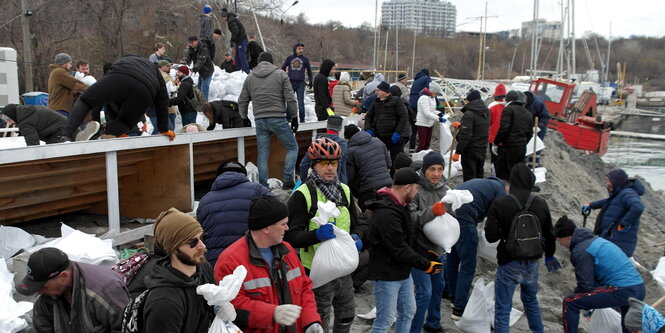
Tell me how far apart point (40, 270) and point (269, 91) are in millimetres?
4488

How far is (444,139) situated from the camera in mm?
10305

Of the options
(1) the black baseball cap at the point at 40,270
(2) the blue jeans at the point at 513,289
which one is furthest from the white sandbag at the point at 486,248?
(1) the black baseball cap at the point at 40,270

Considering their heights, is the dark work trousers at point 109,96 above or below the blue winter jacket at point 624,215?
above

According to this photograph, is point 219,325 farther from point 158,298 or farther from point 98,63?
point 98,63

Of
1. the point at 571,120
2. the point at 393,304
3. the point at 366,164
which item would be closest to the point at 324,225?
the point at 393,304

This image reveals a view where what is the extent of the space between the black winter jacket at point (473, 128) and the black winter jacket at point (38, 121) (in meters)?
5.44

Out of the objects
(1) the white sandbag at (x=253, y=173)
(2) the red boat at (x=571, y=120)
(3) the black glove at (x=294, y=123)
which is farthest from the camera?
(2) the red boat at (x=571, y=120)

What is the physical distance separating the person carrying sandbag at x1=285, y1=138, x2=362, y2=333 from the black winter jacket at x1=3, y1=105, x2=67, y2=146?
3487mm

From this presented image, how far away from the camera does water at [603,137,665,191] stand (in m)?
31.7

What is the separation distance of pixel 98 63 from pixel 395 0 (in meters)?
86.1

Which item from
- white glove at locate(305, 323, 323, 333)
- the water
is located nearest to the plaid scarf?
white glove at locate(305, 323, 323, 333)

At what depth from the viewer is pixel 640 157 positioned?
38094mm

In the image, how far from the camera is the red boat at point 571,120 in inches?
821

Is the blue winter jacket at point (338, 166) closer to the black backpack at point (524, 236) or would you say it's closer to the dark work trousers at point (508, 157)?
the black backpack at point (524, 236)
